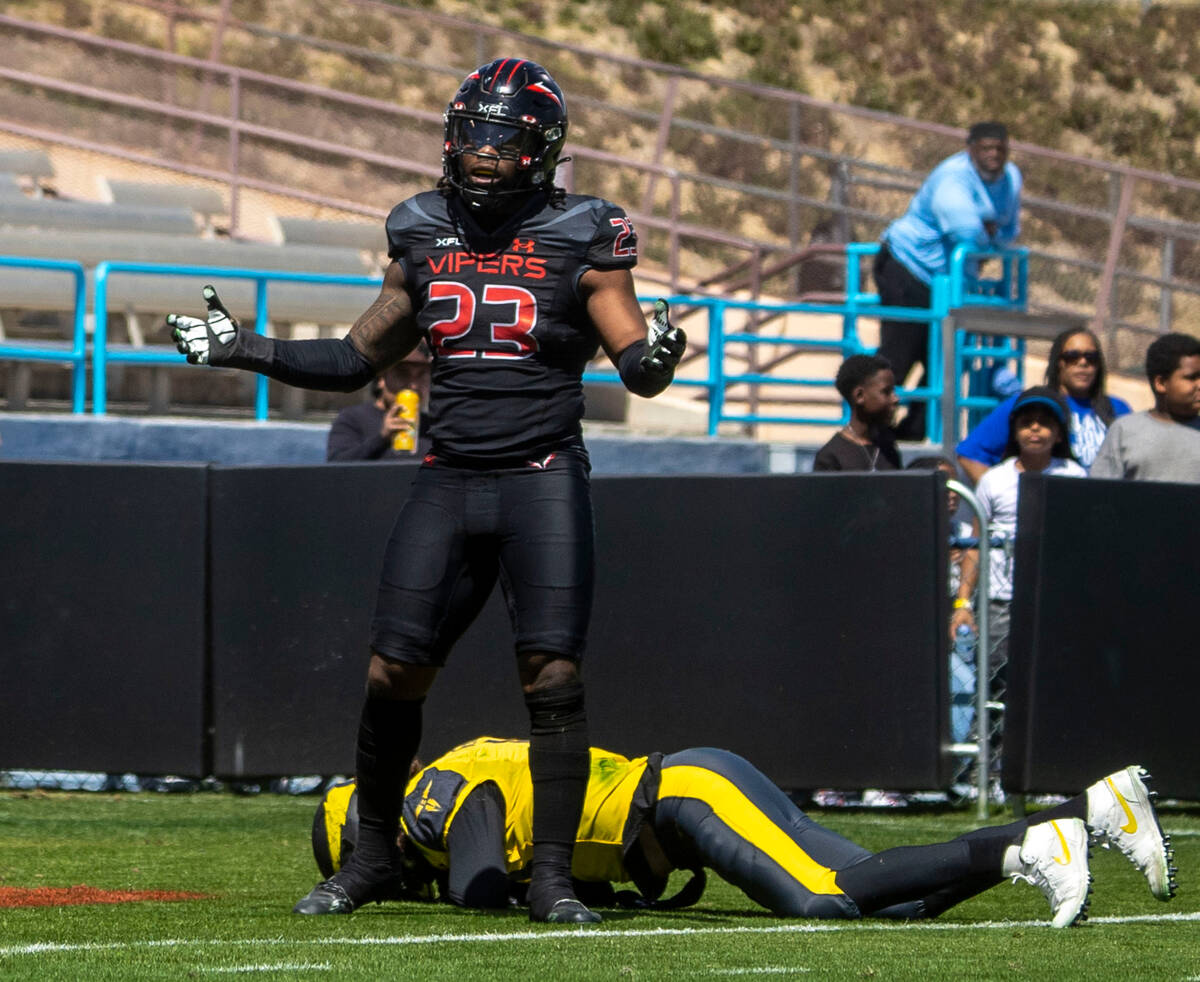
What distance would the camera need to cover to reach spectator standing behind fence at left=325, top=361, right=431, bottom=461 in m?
9.54

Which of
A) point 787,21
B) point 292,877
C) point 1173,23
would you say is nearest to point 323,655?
point 292,877

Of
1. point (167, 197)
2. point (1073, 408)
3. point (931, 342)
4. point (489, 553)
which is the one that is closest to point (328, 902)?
point (489, 553)

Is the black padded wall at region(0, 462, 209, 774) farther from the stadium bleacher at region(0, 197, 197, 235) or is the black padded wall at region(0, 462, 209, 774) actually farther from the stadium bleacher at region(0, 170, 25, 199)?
the stadium bleacher at region(0, 170, 25, 199)

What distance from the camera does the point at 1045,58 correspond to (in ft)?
119

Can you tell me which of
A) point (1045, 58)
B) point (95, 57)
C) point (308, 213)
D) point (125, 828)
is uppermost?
point (1045, 58)

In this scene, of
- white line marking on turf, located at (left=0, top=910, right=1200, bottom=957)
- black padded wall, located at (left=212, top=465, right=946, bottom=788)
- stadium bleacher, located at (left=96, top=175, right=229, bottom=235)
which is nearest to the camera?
white line marking on turf, located at (left=0, top=910, right=1200, bottom=957)

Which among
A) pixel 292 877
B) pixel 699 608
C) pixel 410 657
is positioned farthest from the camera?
pixel 699 608

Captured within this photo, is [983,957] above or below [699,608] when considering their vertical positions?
below

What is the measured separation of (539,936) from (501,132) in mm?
2025

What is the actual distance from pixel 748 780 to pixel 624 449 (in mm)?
8603

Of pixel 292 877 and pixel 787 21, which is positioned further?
pixel 787 21

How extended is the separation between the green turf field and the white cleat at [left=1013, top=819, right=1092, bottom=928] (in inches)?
4.2

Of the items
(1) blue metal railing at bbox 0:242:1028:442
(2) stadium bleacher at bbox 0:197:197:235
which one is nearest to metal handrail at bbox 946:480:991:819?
(1) blue metal railing at bbox 0:242:1028:442

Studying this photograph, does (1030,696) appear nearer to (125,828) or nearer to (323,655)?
(323,655)
